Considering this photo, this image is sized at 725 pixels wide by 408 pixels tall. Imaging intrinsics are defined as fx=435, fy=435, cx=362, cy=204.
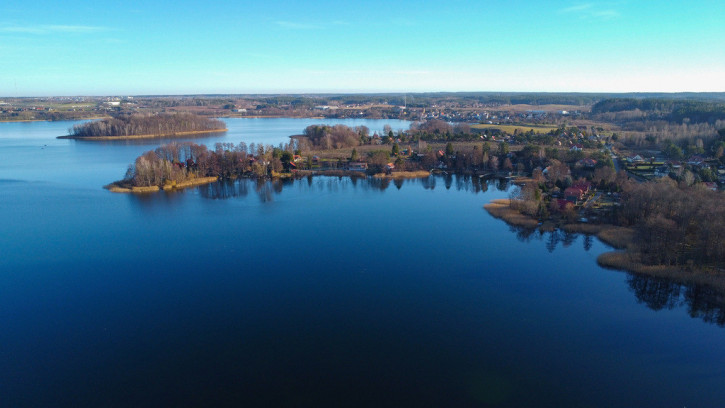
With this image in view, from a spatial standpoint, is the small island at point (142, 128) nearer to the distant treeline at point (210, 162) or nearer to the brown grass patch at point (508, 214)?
the distant treeline at point (210, 162)

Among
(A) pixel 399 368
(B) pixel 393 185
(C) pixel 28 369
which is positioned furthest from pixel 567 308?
(B) pixel 393 185

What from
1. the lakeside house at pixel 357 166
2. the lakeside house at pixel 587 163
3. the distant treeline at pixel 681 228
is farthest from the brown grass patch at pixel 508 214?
the lakeside house at pixel 357 166

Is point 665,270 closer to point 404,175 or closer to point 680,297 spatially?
point 680,297

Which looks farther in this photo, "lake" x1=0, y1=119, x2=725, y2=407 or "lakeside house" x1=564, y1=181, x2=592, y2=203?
"lakeside house" x1=564, y1=181, x2=592, y2=203

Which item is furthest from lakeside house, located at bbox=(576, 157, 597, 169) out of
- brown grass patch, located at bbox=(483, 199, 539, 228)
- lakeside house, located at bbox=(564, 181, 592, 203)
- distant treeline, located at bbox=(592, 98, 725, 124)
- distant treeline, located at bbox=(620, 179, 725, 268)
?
distant treeline, located at bbox=(592, 98, 725, 124)

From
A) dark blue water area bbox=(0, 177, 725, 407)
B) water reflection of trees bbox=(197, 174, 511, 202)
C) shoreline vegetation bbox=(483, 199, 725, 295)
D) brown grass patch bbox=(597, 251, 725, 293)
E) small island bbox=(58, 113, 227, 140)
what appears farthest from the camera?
small island bbox=(58, 113, 227, 140)

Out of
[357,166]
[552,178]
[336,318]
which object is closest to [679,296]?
[336,318]

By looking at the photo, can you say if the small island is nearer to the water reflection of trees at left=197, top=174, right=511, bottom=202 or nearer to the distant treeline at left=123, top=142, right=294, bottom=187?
the distant treeline at left=123, top=142, right=294, bottom=187
